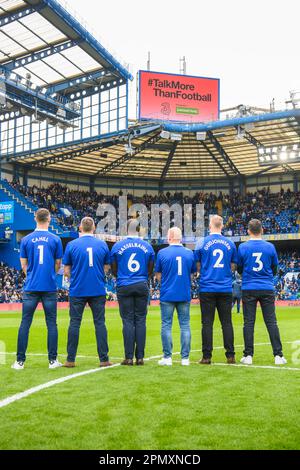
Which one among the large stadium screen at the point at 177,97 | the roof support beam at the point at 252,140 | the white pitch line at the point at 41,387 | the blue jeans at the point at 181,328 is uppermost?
the large stadium screen at the point at 177,97

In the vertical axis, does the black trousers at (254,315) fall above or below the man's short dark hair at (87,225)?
below

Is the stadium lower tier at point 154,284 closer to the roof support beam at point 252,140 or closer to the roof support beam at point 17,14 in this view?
the roof support beam at point 252,140

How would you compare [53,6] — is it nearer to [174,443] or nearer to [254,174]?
[254,174]

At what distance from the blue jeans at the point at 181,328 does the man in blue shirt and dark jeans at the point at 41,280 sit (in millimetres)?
1584

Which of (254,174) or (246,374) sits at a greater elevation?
(254,174)

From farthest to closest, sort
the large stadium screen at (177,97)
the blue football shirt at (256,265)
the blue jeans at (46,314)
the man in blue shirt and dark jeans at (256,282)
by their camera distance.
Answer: the large stadium screen at (177,97), the blue football shirt at (256,265), the man in blue shirt and dark jeans at (256,282), the blue jeans at (46,314)

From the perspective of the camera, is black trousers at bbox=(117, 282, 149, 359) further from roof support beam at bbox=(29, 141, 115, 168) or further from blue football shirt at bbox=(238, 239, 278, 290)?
roof support beam at bbox=(29, 141, 115, 168)

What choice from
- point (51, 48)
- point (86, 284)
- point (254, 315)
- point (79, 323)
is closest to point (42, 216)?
point (86, 284)

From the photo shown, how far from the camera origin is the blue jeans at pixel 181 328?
26.2 feet

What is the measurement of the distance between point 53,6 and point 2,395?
1239 inches

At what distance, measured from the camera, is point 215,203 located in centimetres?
5491

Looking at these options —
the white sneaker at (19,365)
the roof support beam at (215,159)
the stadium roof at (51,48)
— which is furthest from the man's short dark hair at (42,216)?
the roof support beam at (215,159)
